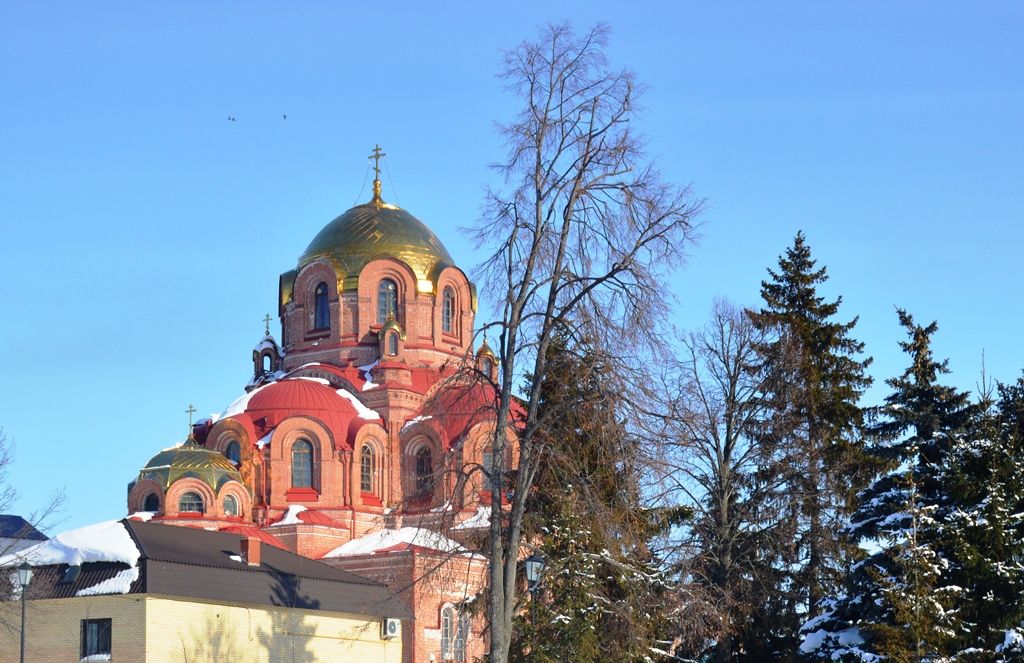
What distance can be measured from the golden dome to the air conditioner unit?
2089cm

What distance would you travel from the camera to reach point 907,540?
1005 inches

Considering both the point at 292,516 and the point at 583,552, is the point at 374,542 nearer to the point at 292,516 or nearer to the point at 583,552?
the point at 292,516

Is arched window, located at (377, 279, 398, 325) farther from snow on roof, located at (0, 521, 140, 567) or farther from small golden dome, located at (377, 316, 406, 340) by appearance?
snow on roof, located at (0, 521, 140, 567)

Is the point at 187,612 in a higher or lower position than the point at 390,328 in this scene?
lower

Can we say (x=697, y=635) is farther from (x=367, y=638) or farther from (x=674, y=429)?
(x=674, y=429)

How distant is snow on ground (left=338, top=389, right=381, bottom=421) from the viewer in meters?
51.2

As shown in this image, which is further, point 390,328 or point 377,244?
point 377,244

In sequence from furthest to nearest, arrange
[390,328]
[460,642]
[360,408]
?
1. [390,328]
2. [360,408]
3. [460,642]

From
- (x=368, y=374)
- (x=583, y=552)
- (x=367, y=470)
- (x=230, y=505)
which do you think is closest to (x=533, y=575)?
(x=583, y=552)

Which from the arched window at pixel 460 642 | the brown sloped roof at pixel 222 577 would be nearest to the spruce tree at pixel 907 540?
the brown sloped roof at pixel 222 577

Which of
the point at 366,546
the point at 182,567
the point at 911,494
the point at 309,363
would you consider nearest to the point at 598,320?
the point at 911,494

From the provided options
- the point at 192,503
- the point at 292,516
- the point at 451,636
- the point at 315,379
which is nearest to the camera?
the point at 451,636

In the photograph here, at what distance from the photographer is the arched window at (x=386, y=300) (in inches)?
2142

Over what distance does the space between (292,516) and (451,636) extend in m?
6.56
